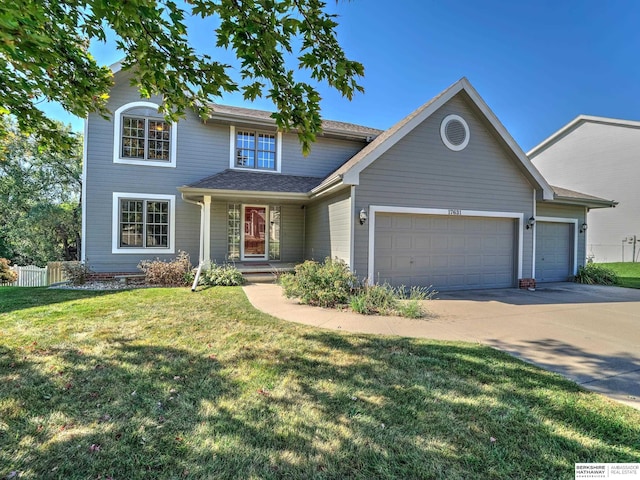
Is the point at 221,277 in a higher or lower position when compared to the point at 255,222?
lower

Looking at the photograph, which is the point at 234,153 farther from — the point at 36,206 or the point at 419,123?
the point at 36,206

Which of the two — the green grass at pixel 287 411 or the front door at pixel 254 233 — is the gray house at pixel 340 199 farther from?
the green grass at pixel 287 411

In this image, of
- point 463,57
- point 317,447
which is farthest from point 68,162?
point 317,447

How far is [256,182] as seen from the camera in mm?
10914

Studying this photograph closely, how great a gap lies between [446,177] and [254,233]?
289 inches

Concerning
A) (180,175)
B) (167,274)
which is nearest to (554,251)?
(167,274)

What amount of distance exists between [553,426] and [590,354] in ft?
8.38

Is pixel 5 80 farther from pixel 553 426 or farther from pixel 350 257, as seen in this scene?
pixel 553 426

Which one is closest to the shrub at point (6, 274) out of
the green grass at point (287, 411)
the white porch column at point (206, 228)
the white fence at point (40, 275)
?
the white fence at point (40, 275)

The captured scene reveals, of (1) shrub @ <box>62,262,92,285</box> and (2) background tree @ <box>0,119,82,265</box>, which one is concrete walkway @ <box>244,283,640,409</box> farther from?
(2) background tree @ <box>0,119,82,265</box>

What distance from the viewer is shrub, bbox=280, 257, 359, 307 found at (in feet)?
24.3

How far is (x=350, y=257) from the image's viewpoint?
8.30 metres

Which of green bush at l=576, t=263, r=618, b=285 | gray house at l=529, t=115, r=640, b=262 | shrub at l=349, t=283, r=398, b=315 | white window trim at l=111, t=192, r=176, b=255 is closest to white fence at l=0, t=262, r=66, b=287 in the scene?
white window trim at l=111, t=192, r=176, b=255

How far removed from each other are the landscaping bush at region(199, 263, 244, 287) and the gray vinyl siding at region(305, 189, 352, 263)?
289 cm
